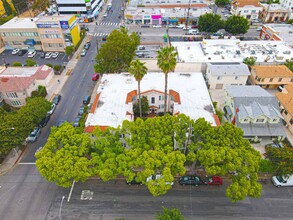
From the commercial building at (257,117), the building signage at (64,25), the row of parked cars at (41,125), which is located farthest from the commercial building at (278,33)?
the row of parked cars at (41,125)

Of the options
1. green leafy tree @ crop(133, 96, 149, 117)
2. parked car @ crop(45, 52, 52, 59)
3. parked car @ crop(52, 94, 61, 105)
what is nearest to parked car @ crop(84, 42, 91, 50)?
parked car @ crop(45, 52, 52, 59)

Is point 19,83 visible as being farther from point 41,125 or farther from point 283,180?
point 283,180

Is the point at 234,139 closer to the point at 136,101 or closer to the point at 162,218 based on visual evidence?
the point at 162,218

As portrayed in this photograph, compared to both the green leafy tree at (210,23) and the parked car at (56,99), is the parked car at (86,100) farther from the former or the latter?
the green leafy tree at (210,23)

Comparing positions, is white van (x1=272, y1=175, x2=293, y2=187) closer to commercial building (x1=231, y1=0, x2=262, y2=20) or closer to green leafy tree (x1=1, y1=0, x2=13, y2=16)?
commercial building (x1=231, y1=0, x2=262, y2=20)

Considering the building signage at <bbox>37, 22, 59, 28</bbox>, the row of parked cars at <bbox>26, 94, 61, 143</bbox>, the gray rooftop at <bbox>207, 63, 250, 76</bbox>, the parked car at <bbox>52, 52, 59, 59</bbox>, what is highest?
the building signage at <bbox>37, 22, 59, 28</bbox>
